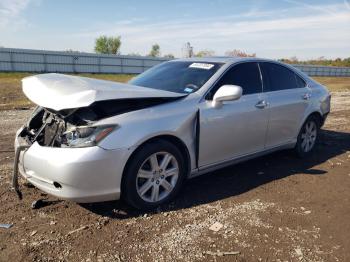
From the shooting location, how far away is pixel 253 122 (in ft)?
15.6

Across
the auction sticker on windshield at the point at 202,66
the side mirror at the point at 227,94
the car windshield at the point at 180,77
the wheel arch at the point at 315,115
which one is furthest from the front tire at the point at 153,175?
the wheel arch at the point at 315,115

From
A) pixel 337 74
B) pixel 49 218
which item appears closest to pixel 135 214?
pixel 49 218

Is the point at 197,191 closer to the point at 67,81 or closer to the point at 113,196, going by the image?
the point at 113,196

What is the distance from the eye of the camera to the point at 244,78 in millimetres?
4832

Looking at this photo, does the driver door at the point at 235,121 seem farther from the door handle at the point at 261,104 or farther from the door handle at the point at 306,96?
the door handle at the point at 306,96

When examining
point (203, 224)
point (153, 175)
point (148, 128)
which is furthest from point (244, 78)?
point (203, 224)

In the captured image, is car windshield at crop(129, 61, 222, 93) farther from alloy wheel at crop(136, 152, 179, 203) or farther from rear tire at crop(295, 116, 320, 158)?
rear tire at crop(295, 116, 320, 158)

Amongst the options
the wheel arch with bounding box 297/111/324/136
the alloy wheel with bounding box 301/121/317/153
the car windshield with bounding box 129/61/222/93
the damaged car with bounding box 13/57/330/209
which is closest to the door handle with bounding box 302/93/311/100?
the wheel arch with bounding box 297/111/324/136

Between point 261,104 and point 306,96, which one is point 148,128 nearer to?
point 261,104

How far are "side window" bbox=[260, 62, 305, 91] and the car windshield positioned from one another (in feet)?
3.05

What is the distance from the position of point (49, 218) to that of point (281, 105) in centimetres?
350

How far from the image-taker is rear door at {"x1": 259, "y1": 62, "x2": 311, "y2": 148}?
203 inches

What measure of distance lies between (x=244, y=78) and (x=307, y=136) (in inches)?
77.5

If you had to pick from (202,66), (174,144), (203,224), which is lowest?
(203,224)
